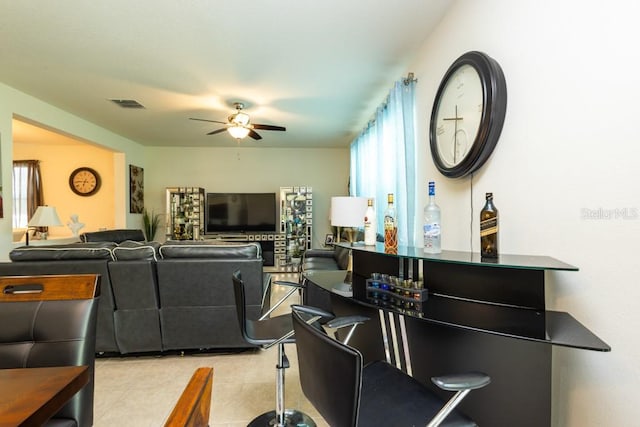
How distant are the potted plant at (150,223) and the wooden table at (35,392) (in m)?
6.20

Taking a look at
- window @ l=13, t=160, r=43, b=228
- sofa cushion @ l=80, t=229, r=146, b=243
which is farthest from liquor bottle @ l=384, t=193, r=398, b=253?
window @ l=13, t=160, r=43, b=228

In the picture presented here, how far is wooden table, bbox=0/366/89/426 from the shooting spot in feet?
2.29

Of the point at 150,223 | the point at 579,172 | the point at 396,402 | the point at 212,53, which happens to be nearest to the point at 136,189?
the point at 150,223

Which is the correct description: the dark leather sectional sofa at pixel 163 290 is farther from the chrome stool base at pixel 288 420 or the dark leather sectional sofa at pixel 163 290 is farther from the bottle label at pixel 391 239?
the bottle label at pixel 391 239

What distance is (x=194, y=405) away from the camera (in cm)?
53

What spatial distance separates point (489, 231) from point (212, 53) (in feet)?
8.85

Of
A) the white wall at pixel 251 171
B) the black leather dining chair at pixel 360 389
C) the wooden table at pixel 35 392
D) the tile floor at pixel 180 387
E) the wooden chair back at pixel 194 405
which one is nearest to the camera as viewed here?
the wooden chair back at pixel 194 405

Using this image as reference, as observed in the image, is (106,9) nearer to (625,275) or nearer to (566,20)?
(566,20)

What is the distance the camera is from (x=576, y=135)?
117 cm

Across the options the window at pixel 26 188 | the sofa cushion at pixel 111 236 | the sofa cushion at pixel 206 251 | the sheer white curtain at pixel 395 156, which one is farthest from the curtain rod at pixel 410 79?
the window at pixel 26 188

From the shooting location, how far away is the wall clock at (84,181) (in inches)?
248

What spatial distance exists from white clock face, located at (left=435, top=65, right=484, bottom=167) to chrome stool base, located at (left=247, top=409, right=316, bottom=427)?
1780mm

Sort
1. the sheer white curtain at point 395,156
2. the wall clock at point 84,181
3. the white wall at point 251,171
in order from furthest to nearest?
the white wall at point 251,171, the wall clock at point 84,181, the sheer white curtain at point 395,156

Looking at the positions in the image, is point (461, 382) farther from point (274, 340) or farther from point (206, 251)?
point (206, 251)
